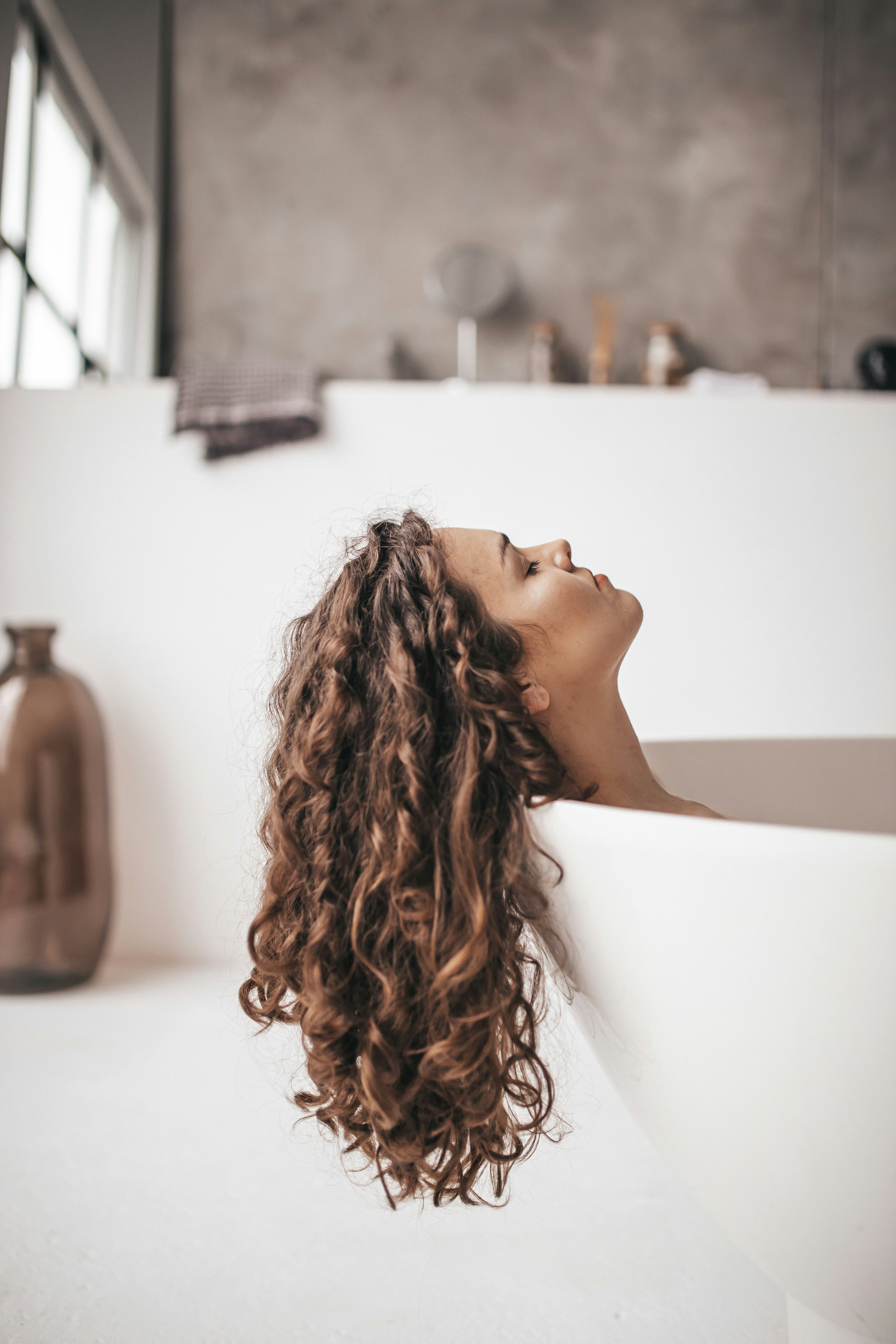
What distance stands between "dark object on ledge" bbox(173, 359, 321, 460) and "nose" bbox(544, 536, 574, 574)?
110 centimetres

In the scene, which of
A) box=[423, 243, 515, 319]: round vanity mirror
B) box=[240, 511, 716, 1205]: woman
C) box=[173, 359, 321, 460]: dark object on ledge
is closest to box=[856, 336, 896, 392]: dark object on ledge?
box=[423, 243, 515, 319]: round vanity mirror

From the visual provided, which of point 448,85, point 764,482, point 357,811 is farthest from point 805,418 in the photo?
point 448,85

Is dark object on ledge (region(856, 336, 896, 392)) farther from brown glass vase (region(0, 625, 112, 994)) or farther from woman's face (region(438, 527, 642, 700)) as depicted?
brown glass vase (region(0, 625, 112, 994))

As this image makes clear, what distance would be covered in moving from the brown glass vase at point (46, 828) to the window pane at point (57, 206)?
129 cm

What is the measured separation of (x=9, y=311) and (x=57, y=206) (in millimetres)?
513

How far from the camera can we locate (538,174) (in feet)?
10.0

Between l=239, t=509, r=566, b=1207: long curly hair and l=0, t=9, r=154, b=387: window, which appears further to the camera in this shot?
l=0, t=9, r=154, b=387: window

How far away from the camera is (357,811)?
2.37 ft

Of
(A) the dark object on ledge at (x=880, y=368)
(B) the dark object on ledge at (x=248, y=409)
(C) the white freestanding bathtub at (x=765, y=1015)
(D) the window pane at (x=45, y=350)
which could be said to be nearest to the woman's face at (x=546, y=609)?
(C) the white freestanding bathtub at (x=765, y=1015)

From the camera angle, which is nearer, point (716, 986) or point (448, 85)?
point (716, 986)

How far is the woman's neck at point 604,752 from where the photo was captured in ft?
2.68

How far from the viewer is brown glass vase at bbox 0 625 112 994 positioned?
5.47 feet

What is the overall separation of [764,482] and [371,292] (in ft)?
5.55

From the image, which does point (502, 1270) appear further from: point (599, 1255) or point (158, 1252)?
point (158, 1252)
